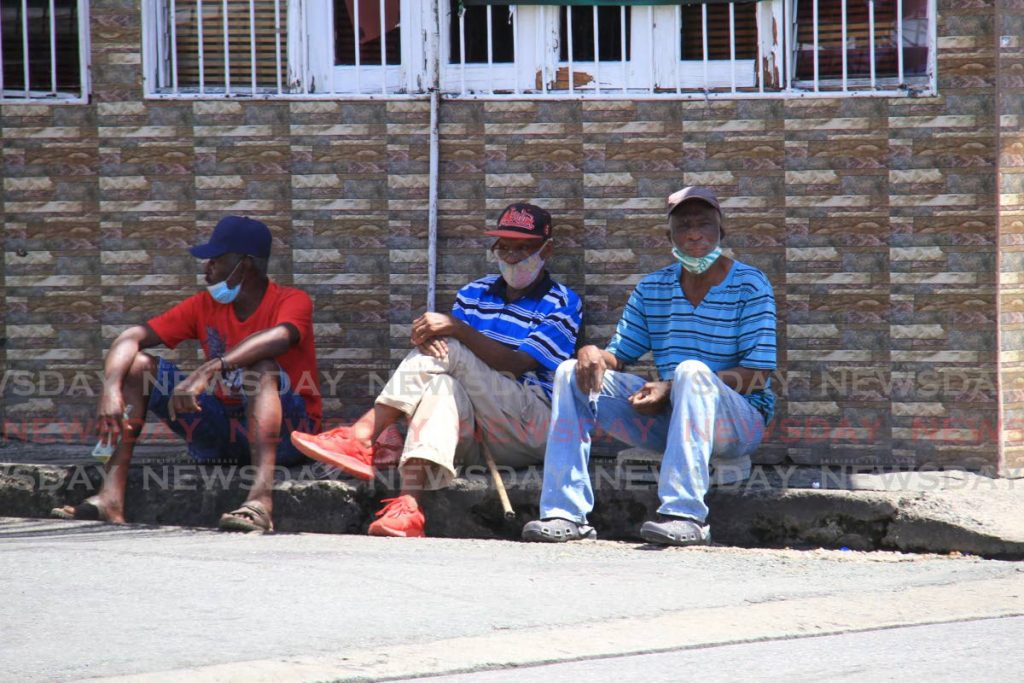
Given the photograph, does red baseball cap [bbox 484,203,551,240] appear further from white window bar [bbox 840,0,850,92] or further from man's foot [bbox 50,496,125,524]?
man's foot [bbox 50,496,125,524]

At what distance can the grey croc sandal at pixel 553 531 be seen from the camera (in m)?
5.41

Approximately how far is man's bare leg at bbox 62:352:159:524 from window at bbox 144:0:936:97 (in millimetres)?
1531

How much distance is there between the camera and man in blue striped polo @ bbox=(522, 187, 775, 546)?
17.5 ft

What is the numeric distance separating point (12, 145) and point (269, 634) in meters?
3.80

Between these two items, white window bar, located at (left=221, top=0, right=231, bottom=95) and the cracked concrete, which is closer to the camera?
the cracked concrete

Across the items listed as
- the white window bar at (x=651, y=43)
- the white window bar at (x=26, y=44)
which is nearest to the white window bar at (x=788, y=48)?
the white window bar at (x=651, y=43)

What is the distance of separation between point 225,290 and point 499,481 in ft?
4.84

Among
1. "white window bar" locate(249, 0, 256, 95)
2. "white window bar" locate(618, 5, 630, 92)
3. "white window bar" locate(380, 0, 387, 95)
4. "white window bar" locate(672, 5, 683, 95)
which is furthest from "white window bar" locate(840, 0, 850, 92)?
"white window bar" locate(249, 0, 256, 95)

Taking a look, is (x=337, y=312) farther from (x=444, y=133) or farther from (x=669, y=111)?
(x=669, y=111)

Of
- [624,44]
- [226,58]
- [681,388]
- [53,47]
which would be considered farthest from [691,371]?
[53,47]

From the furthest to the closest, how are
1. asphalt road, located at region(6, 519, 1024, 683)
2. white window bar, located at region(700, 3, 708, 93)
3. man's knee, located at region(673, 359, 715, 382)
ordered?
white window bar, located at region(700, 3, 708, 93), man's knee, located at region(673, 359, 715, 382), asphalt road, located at region(6, 519, 1024, 683)

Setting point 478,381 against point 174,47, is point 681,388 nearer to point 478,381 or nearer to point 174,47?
point 478,381

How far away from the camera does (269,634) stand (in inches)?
156

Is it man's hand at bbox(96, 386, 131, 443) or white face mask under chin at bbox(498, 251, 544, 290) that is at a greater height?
white face mask under chin at bbox(498, 251, 544, 290)
